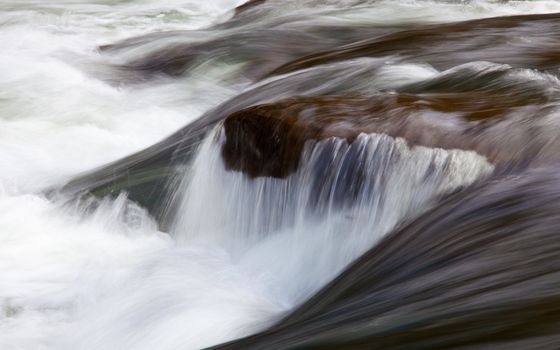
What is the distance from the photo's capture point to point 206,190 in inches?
173

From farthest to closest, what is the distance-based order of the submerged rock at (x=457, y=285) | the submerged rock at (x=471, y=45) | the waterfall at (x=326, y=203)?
the submerged rock at (x=471, y=45), the waterfall at (x=326, y=203), the submerged rock at (x=457, y=285)

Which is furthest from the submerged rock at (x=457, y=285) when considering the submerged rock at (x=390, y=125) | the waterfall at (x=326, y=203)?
the submerged rock at (x=390, y=125)

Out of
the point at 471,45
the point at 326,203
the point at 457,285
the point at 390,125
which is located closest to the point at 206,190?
the point at 326,203

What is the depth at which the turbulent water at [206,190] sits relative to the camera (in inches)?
140

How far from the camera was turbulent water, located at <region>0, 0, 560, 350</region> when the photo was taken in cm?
356

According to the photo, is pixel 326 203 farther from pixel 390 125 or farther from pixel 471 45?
pixel 471 45

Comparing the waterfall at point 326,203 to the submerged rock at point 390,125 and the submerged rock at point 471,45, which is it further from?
the submerged rock at point 471,45

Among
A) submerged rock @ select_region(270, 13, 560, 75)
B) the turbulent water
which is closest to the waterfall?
the turbulent water

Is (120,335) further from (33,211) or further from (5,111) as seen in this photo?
(5,111)

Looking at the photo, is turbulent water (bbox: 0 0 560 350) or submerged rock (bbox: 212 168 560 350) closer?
submerged rock (bbox: 212 168 560 350)

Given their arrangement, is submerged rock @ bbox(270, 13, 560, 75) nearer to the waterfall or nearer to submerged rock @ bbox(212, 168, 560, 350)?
the waterfall

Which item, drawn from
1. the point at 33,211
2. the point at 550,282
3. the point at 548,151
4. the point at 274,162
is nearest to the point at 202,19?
the point at 33,211

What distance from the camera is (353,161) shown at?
144 inches

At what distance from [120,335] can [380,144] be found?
1.24 metres
